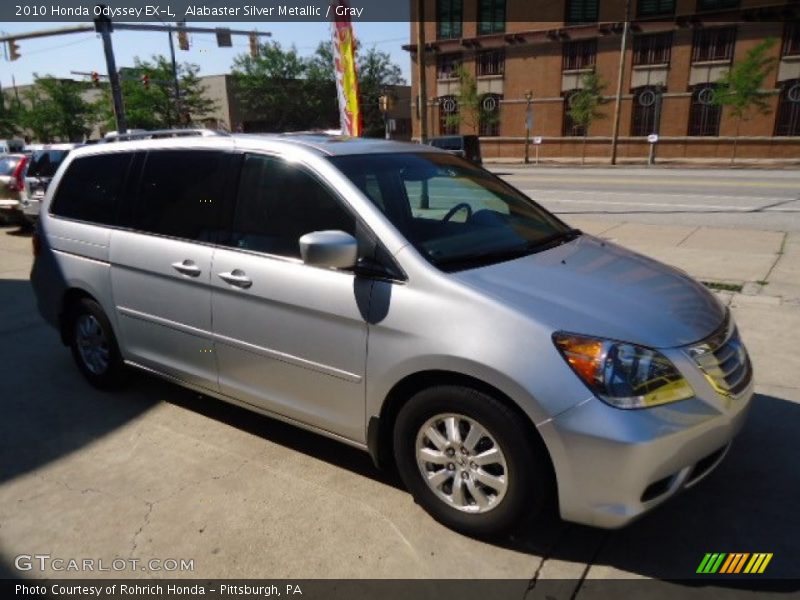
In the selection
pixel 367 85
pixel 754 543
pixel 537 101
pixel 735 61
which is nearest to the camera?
pixel 754 543

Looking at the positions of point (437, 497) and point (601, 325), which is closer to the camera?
point (601, 325)

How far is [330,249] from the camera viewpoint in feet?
9.23

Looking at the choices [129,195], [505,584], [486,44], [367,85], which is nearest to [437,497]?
[505,584]

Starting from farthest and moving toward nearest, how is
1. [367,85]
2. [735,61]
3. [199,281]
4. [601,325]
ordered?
[367,85], [735,61], [199,281], [601,325]

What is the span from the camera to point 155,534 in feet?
9.67

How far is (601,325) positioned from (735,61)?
37.3 m

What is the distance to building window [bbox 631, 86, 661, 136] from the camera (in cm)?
3547

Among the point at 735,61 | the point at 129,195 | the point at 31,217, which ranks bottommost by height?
the point at 31,217

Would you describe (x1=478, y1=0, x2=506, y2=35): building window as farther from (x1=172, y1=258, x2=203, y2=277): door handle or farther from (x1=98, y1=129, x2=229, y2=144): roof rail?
(x1=172, y1=258, x2=203, y2=277): door handle

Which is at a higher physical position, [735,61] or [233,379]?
[735,61]

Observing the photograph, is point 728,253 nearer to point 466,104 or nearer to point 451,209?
point 451,209

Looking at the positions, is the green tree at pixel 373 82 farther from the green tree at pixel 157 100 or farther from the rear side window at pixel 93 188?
the rear side window at pixel 93 188

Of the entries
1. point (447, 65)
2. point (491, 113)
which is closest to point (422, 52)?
point (491, 113)

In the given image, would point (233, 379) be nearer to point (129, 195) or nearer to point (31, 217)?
point (129, 195)
